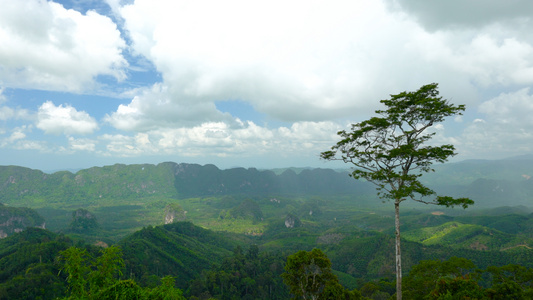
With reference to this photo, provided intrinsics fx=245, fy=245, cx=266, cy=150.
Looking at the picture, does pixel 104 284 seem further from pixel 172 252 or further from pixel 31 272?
pixel 172 252

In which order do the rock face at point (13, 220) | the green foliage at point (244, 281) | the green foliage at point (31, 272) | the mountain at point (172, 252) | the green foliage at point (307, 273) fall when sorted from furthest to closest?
the rock face at point (13, 220) → the mountain at point (172, 252) → the green foliage at point (244, 281) → the green foliage at point (31, 272) → the green foliage at point (307, 273)

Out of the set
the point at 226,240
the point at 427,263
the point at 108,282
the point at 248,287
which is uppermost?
the point at 108,282

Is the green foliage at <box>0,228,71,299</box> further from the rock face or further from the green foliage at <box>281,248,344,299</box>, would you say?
the rock face

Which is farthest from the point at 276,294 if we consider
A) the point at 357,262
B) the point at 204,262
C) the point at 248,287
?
the point at 357,262

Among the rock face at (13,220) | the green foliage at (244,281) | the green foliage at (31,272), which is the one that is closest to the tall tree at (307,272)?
the green foliage at (31,272)

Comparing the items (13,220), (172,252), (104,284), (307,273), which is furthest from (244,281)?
(13,220)

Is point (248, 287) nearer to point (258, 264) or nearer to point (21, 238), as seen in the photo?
point (258, 264)

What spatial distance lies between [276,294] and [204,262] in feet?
168

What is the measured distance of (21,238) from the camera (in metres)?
107

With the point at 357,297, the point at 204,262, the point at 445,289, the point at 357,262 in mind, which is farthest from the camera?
the point at 357,262

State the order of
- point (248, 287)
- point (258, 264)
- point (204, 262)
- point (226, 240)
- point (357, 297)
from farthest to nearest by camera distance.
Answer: point (226, 240) < point (204, 262) < point (258, 264) < point (248, 287) < point (357, 297)

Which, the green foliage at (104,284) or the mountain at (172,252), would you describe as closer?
the green foliage at (104,284)

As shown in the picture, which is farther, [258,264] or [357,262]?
[357,262]

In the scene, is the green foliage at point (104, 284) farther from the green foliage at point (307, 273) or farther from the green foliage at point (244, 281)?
the green foliage at point (244, 281)
